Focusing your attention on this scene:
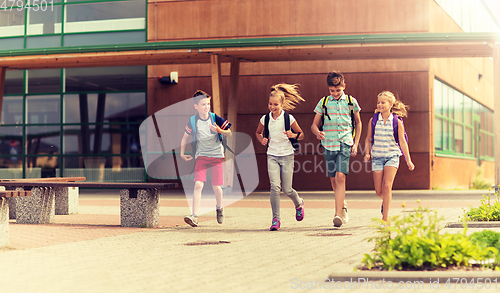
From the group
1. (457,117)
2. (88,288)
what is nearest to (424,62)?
(457,117)

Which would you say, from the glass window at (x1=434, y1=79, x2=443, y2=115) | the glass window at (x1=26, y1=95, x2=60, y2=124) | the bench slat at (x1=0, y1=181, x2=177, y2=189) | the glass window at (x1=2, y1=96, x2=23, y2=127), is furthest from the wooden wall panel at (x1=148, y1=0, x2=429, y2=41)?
the bench slat at (x1=0, y1=181, x2=177, y2=189)

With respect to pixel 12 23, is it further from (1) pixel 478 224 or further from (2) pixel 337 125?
(1) pixel 478 224

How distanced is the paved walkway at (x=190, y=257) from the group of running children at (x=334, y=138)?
0.60m

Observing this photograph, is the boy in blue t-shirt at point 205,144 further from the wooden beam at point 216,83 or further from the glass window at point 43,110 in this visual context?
the glass window at point 43,110

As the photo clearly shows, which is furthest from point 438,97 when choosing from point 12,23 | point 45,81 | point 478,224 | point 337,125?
point 12,23

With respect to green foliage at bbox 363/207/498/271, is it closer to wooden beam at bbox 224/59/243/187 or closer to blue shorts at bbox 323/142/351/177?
blue shorts at bbox 323/142/351/177

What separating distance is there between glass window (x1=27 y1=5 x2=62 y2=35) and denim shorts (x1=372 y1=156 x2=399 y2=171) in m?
16.5

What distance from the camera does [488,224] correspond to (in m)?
7.91

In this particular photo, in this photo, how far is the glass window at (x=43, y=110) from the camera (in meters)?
21.1

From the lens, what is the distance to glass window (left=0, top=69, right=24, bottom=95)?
70.5 feet

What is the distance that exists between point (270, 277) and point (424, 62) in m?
16.1

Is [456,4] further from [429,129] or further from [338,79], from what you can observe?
[338,79]
